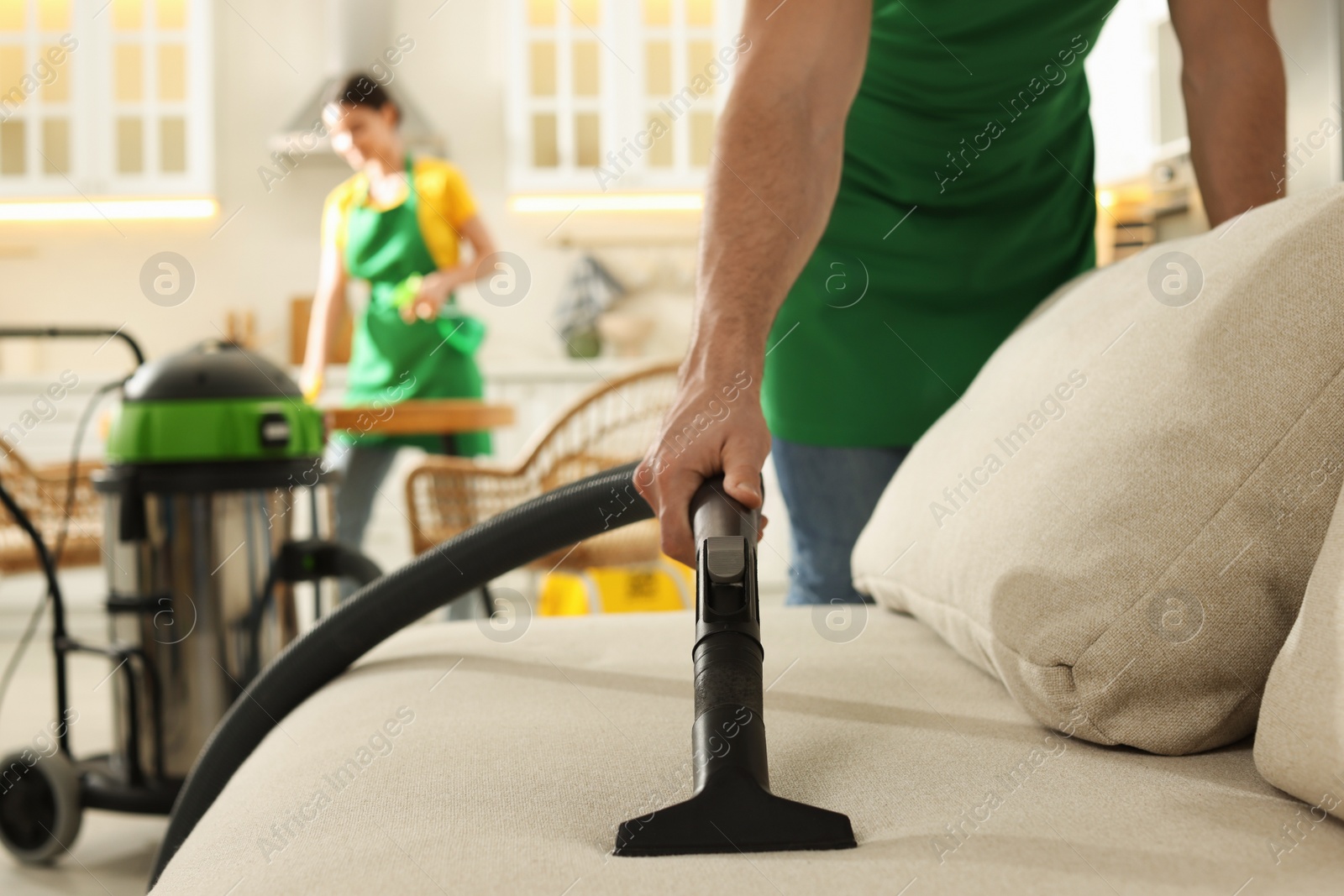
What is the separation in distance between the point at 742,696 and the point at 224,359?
4.50 feet

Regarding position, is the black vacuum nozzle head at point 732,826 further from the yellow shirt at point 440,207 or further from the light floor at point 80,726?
the yellow shirt at point 440,207

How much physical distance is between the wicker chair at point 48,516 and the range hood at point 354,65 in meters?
2.22

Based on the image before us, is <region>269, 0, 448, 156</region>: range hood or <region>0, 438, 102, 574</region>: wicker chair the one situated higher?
<region>269, 0, 448, 156</region>: range hood

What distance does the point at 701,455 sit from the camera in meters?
0.62

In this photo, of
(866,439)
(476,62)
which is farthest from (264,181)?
(866,439)

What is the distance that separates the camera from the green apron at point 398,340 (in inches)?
103

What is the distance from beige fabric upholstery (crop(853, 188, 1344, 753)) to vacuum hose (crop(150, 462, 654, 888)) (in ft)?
0.95

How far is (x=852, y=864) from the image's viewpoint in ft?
1.38

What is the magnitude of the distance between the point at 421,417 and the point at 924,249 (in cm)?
128

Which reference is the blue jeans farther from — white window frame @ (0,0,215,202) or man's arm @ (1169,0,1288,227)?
white window frame @ (0,0,215,202)

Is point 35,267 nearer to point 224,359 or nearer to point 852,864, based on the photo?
point 224,359

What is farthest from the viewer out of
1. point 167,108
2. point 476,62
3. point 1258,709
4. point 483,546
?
point 476,62

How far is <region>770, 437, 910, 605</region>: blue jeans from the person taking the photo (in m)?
1.20

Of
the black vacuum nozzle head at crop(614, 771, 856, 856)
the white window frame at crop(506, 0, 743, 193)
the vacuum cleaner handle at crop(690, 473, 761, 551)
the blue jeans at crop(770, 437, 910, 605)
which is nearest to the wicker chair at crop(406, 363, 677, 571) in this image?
the blue jeans at crop(770, 437, 910, 605)
